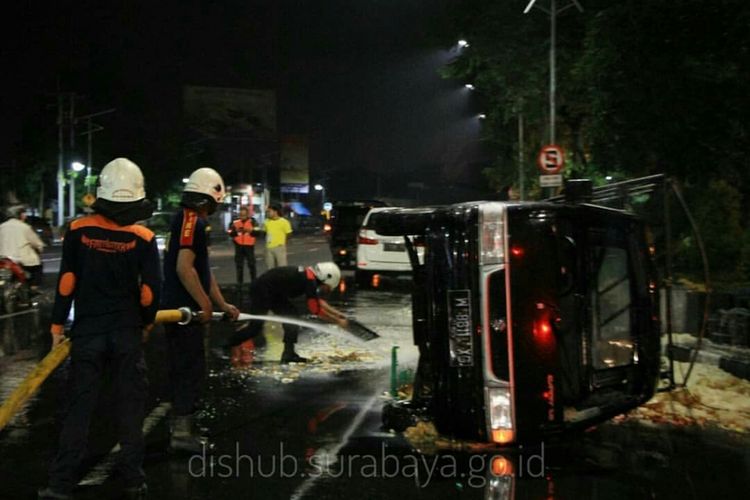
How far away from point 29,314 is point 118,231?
951cm

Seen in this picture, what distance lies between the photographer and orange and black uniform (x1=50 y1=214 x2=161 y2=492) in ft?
14.6

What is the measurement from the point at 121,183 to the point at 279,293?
4.14m

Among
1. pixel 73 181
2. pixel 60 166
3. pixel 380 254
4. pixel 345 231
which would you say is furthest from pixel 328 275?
pixel 73 181

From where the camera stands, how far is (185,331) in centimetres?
559

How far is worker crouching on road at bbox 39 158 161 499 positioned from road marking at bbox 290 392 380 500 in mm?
935

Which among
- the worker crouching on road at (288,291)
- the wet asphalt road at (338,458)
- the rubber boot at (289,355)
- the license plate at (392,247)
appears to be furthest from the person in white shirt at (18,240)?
the license plate at (392,247)

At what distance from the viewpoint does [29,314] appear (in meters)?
13.0

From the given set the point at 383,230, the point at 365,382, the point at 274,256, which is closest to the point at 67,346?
the point at 383,230

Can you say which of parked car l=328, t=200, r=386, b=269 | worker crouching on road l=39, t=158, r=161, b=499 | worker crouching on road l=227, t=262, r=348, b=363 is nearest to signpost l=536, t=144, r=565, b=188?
parked car l=328, t=200, r=386, b=269

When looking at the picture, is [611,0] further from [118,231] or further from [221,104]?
[221,104]

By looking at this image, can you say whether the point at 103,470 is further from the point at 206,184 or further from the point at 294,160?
the point at 294,160

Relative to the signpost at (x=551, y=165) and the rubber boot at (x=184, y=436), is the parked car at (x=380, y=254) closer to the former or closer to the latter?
the signpost at (x=551, y=165)

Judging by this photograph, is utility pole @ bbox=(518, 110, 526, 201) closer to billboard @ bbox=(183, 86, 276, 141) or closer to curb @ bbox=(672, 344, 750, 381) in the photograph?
curb @ bbox=(672, 344, 750, 381)

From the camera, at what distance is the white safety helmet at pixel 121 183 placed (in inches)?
182
